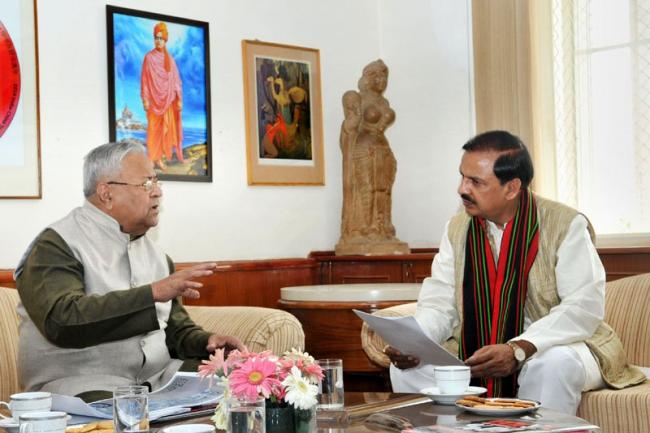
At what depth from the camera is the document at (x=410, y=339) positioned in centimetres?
301

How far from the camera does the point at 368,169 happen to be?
20.6 ft

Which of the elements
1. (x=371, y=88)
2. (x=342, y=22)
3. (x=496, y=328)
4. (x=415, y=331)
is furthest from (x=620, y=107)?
(x=415, y=331)

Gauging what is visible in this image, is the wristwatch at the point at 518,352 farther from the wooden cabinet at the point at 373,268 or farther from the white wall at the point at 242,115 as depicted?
the white wall at the point at 242,115

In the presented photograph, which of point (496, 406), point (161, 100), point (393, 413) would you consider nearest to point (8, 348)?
point (393, 413)

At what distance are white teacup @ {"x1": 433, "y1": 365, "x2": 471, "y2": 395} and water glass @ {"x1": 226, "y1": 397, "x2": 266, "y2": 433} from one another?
A: 2.65ft

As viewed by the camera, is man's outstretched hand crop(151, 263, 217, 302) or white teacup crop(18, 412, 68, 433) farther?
man's outstretched hand crop(151, 263, 217, 302)

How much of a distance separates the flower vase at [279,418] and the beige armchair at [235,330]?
1541 mm

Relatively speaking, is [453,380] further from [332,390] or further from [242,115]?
[242,115]

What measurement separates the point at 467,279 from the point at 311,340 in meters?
1.86

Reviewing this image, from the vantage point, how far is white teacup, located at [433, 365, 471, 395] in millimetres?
2641

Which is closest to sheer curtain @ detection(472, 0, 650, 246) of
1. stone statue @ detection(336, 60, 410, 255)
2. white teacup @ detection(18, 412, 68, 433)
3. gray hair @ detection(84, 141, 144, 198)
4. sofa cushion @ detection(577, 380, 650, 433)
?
stone statue @ detection(336, 60, 410, 255)

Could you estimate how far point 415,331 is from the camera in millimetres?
3029

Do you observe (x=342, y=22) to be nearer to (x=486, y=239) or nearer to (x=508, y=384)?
(x=486, y=239)

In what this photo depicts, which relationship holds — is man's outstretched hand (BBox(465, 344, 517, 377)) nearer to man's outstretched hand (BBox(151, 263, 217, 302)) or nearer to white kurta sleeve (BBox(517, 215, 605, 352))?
white kurta sleeve (BBox(517, 215, 605, 352))
